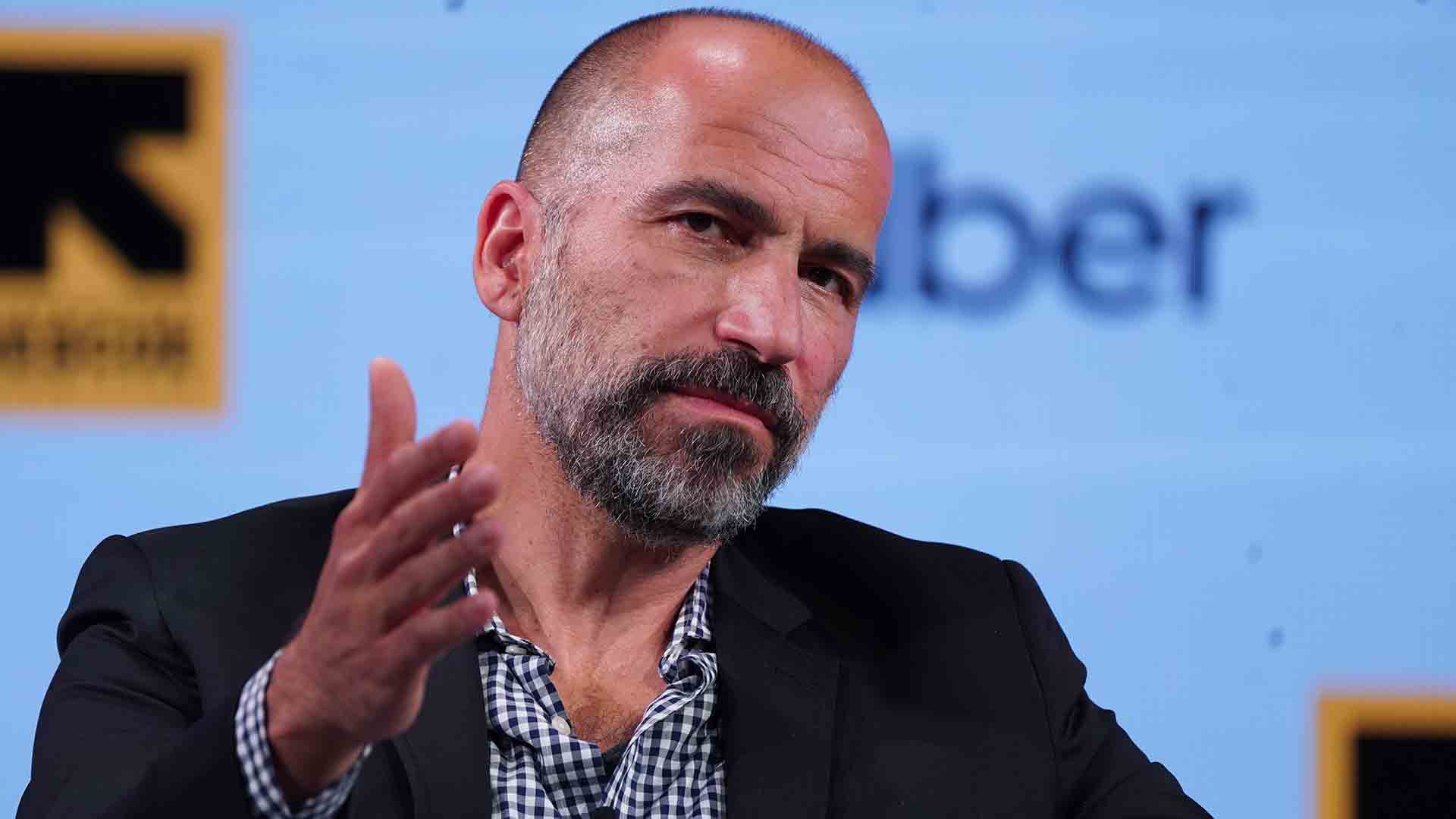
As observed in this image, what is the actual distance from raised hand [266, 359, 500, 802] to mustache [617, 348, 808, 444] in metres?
0.55

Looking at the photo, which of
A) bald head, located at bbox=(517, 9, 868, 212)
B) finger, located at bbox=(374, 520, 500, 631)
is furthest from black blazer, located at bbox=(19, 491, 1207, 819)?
bald head, located at bbox=(517, 9, 868, 212)

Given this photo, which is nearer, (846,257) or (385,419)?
(385,419)

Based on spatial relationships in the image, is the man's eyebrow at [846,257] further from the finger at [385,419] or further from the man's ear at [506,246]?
the finger at [385,419]

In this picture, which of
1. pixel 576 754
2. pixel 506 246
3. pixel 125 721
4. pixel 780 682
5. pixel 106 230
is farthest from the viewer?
pixel 106 230

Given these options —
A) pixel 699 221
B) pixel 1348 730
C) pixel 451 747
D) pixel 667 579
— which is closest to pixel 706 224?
pixel 699 221

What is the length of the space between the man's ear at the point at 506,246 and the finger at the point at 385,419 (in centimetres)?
75

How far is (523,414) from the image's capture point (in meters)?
1.89

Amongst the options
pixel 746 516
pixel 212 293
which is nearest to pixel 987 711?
pixel 746 516

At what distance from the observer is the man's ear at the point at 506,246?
76.0 inches

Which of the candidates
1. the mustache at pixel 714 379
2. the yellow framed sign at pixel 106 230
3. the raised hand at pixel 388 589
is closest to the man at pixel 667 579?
the mustache at pixel 714 379

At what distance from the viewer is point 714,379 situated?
1.71 meters

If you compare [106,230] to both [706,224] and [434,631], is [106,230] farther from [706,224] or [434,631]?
[434,631]

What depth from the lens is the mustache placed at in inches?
67.2

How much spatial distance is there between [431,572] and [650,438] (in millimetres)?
631
